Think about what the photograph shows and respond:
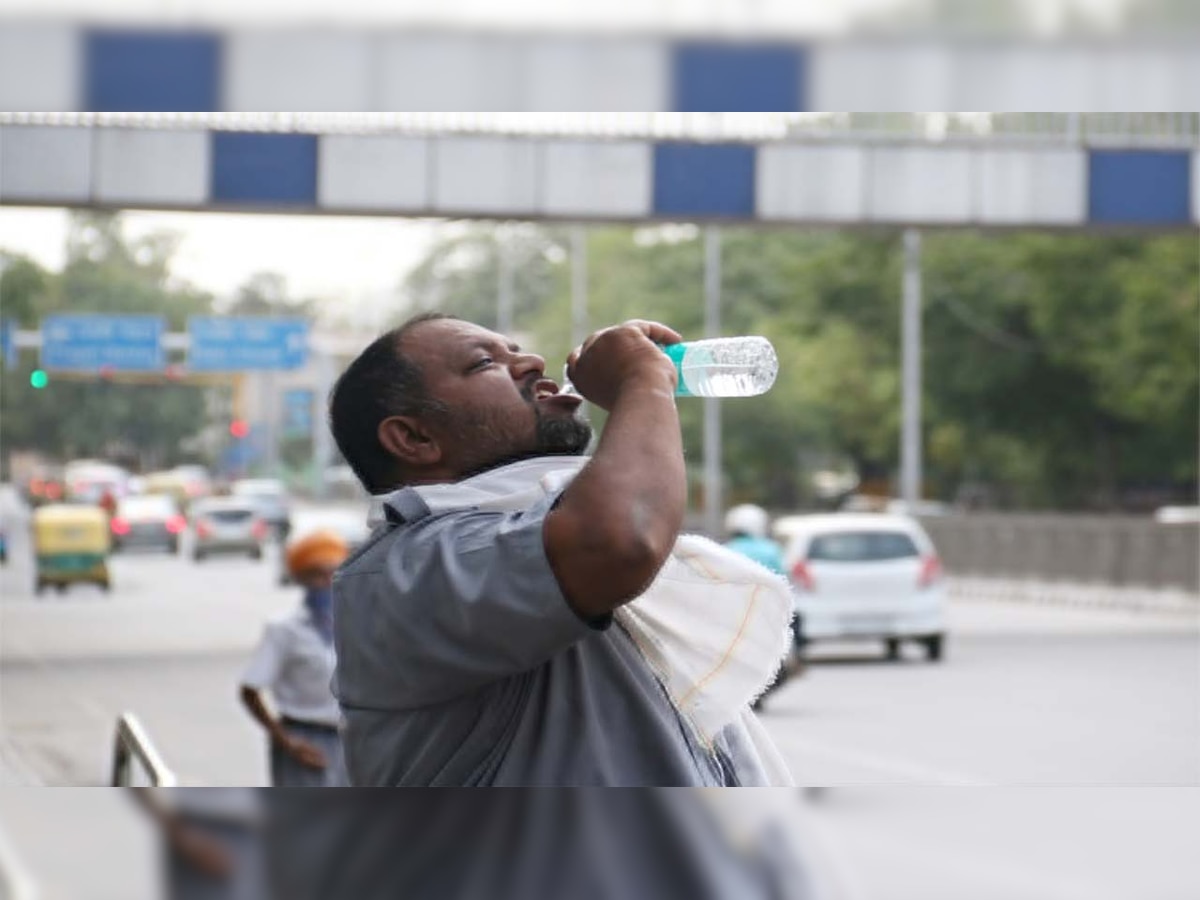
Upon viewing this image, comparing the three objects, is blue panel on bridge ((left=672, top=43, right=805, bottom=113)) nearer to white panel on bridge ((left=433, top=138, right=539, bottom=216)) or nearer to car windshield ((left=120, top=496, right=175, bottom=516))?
white panel on bridge ((left=433, top=138, right=539, bottom=216))

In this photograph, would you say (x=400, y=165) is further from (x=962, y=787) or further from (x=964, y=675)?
(x=962, y=787)

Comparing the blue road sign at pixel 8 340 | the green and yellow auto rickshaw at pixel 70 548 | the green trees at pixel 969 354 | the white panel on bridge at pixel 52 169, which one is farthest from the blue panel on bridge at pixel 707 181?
the blue road sign at pixel 8 340

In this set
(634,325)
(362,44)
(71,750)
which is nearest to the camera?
(634,325)

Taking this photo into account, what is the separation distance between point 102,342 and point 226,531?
5.04 meters

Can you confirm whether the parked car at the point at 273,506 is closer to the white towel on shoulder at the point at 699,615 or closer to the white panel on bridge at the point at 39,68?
the white panel on bridge at the point at 39,68

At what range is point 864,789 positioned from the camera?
188 cm

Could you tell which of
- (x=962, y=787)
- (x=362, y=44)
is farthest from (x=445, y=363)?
(x=962, y=787)

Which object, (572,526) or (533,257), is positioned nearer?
(572,526)

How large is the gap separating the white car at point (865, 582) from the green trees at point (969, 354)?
16.0 meters

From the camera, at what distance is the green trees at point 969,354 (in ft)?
160

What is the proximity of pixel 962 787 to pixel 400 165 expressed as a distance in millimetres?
21610

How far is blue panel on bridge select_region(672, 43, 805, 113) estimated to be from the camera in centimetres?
283

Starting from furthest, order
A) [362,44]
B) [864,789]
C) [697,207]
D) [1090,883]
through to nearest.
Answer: [697,207], [362,44], [864,789], [1090,883]

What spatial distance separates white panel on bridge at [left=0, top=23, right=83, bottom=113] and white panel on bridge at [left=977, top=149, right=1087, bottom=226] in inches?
866
